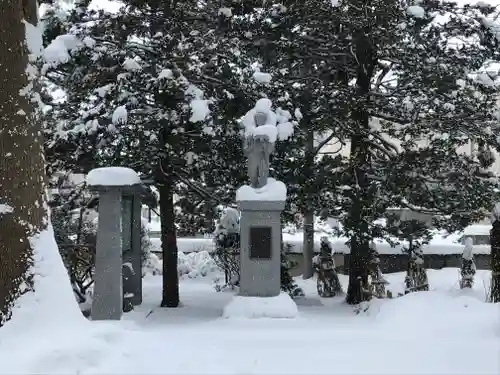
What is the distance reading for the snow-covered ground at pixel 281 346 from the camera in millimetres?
5586

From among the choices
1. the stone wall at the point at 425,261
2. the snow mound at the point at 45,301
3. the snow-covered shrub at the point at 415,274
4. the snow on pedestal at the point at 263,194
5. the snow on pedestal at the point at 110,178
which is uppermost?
the snow on pedestal at the point at 110,178

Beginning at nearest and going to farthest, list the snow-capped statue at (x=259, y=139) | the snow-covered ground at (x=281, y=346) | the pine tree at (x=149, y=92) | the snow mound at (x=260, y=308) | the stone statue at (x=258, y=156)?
the snow-covered ground at (x=281, y=346)
the snow mound at (x=260, y=308)
the snow-capped statue at (x=259, y=139)
the stone statue at (x=258, y=156)
the pine tree at (x=149, y=92)

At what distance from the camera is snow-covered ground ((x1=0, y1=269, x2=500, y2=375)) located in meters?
5.59

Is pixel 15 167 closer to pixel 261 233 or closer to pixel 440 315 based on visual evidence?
pixel 261 233

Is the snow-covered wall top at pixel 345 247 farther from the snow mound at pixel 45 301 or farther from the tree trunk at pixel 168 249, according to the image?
the snow mound at pixel 45 301

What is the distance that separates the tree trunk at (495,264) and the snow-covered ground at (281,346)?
200 cm

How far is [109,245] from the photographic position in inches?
362

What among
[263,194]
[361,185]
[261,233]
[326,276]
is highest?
[361,185]

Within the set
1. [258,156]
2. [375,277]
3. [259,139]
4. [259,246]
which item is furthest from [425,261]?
[259,139]

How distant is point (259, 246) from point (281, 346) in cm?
344

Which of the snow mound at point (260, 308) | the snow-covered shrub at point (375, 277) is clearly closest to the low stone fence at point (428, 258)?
the snow-covered shrub at point (375, 277)

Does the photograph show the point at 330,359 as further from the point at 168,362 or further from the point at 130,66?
the point at 130,66

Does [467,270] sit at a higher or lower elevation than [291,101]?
lower

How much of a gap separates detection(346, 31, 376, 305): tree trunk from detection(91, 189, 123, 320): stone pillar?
506 cm
